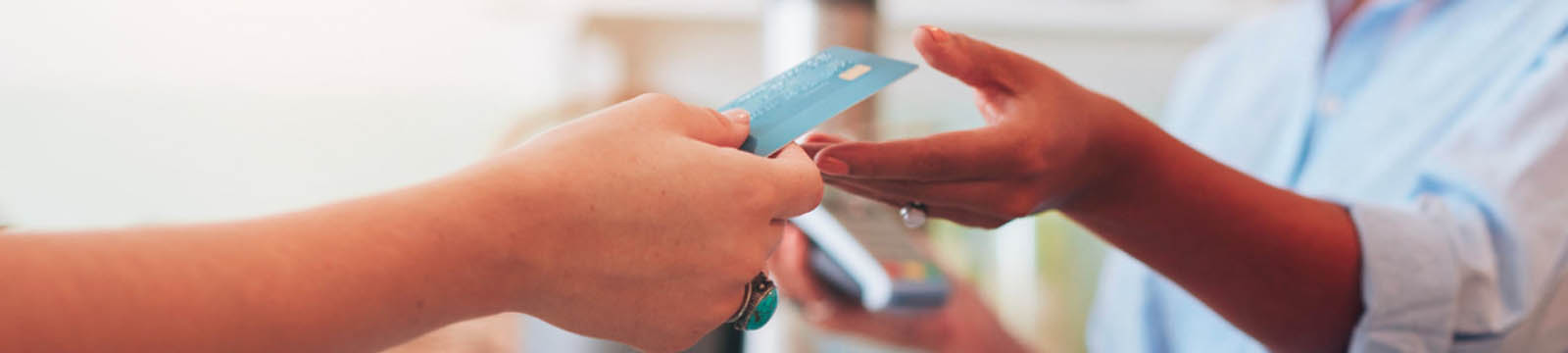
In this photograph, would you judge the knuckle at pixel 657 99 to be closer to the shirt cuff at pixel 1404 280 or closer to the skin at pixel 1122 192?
the skin at pixel 1122 192

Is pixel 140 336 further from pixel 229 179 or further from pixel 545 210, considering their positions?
pixel 229 179

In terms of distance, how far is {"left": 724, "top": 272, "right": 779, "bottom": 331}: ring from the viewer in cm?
42

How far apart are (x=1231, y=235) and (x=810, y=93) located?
0.26 m

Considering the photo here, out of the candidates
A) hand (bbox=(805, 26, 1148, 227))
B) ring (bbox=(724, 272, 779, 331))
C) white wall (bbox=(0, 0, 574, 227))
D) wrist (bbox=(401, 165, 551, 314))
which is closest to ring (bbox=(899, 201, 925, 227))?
hand (bbox=(805, 26, 1148, 227))

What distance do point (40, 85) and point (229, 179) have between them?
220 millimetres

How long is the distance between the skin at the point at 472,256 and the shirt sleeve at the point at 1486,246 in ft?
1.12

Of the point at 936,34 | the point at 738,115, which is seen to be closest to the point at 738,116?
the point at 738,115

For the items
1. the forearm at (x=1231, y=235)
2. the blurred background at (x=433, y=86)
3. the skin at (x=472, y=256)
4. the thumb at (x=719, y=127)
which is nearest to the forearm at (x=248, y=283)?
Answer: the skin at (x=472, y=256)

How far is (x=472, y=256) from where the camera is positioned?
1.13 feet

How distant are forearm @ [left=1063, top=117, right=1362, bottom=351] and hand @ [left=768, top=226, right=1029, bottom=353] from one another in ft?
0.97

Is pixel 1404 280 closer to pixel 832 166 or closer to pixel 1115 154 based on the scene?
pixel 1115 154

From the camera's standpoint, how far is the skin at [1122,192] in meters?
0.47

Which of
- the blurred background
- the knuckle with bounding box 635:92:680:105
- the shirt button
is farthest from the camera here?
the blurred background

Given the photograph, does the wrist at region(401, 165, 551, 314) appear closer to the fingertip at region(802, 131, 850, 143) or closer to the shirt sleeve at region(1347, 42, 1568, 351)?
the fingertip at region(802, 131, 850, 143)
